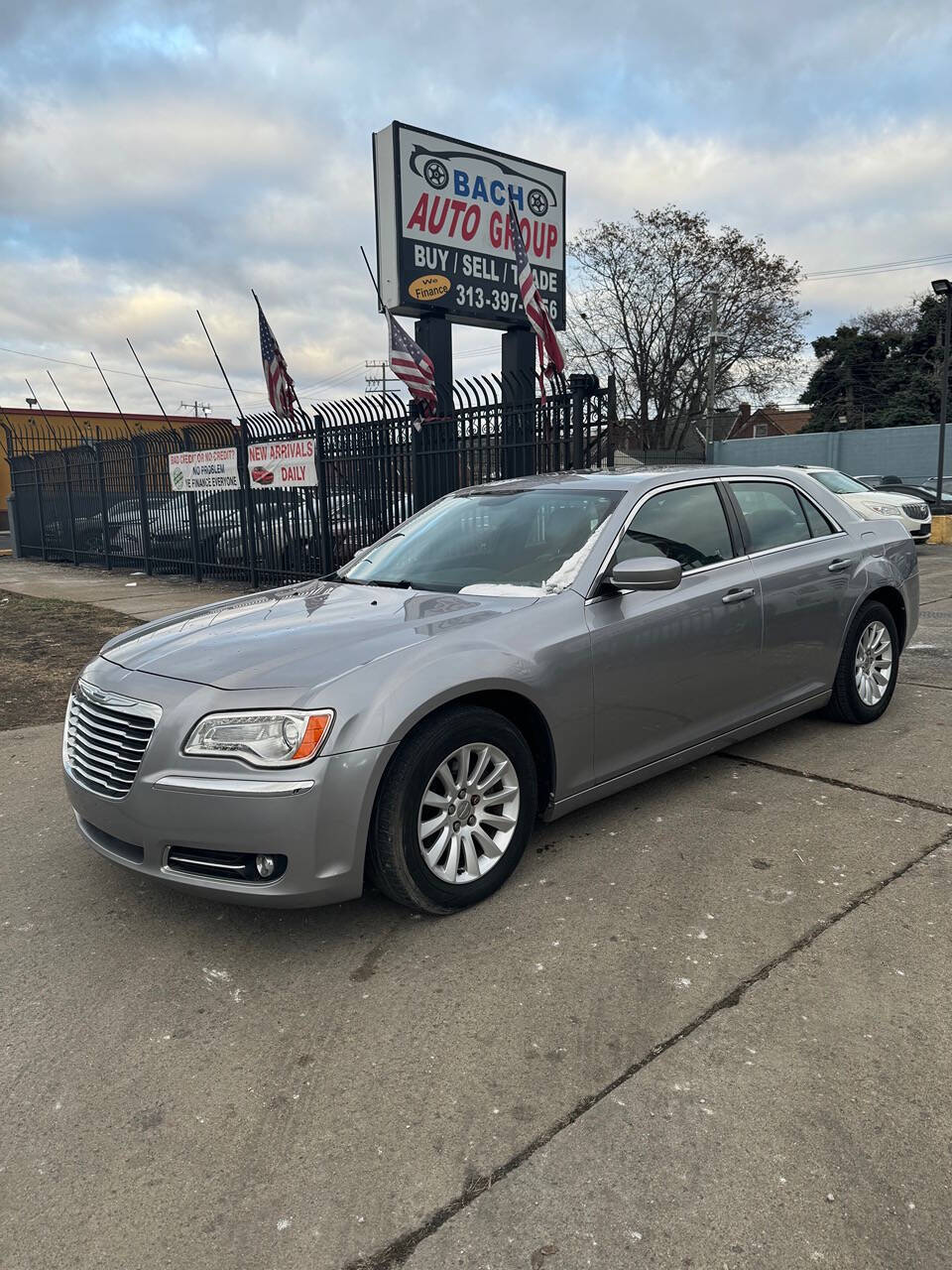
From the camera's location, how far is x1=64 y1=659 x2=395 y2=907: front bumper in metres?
2.82

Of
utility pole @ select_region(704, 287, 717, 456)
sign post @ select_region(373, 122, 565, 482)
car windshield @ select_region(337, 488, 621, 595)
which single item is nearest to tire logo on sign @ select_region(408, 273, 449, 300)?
sign post @ select_region(373, 122, 565, 482)

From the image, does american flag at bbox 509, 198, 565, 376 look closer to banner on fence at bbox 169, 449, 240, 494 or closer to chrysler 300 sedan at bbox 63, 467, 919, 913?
banner on fence at bbox 169, 449, 240, 494

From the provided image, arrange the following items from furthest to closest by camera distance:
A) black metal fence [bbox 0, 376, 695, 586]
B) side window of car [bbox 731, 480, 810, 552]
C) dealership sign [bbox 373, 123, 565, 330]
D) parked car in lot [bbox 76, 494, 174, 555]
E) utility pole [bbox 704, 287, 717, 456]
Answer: utility pole [bbox 704, 287, 717, 456], parked car in lot [bbox 76, 494, 174, 555], dealership sign [bbox 373, 123, 565, 330], black metal fence [bbox 0, 376, 695, 586], side window of car [bbox 731, 480, 810, 552]

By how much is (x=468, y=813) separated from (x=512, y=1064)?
37.6 inches

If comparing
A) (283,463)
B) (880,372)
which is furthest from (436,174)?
(880,372)

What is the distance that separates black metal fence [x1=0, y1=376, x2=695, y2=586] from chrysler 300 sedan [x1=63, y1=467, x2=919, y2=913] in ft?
13.4

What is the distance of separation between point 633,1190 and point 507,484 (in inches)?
137

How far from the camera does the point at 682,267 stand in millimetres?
40156

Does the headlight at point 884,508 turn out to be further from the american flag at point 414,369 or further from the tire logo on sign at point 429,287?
the tire logo on sign at point 429,287

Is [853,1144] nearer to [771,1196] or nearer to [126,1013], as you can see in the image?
[771,1196]

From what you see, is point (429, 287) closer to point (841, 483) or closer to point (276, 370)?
point (276, 370)

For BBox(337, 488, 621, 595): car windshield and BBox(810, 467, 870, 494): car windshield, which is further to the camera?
BBox(810, 467, 870, 494): car windshield

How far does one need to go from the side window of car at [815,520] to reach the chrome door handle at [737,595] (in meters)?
0.89

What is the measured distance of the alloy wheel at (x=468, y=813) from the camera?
10.4 feet
